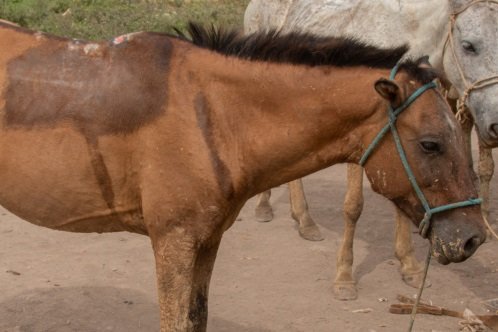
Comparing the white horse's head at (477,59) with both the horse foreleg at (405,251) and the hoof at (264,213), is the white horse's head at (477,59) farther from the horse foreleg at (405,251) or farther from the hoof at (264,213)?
the hoof at (264,213)

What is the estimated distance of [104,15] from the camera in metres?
13.2

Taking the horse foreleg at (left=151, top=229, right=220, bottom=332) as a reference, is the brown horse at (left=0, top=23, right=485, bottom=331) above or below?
above

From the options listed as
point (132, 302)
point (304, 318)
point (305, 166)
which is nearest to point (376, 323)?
point (304, 318)

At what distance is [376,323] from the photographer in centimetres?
498

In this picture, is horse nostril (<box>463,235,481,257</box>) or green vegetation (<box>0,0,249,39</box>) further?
green vegetation (<box>0,0,249,39</box>)

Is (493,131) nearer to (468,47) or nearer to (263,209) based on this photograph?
(468,47)

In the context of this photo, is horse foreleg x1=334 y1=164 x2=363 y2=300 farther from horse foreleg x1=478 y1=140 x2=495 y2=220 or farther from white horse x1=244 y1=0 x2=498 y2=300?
horse foreleg x1=478 y1=140 x2=495 y2=220

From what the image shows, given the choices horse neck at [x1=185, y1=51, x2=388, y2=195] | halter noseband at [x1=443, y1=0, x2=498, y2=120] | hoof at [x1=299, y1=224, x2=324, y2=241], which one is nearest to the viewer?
horse neck at [x1=185, y1=51, x2=388, y2=195]

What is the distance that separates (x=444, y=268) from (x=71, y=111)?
3.63m

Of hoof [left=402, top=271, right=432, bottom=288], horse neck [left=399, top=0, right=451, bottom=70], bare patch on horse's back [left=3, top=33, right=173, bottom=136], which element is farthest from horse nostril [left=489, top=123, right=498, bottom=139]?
bare patch on horse's back [left=3, top=33, right=173, bottom=136]

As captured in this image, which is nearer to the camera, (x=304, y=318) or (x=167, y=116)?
(x=167, y=116)

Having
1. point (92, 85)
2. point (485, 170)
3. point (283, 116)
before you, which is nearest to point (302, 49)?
point (283, 116)

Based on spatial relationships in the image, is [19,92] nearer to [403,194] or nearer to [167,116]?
[167,116]

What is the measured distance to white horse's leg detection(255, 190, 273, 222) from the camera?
7014mm
